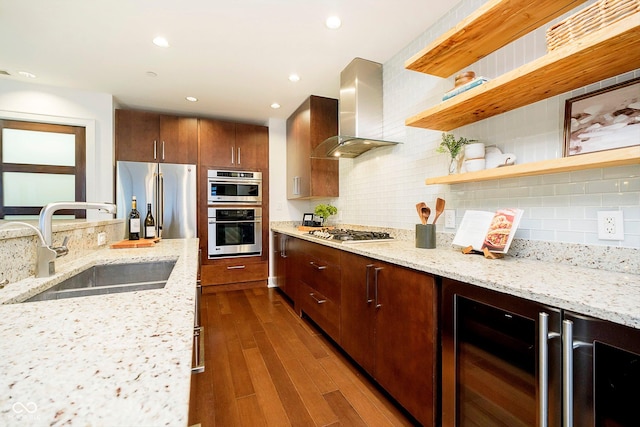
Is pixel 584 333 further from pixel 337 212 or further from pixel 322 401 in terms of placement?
pixel 337 212

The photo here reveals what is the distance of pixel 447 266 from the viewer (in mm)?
1241

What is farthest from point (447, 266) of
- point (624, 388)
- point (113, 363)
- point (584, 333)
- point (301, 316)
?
point (301, 316)

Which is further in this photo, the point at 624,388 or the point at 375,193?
the point at 375,193

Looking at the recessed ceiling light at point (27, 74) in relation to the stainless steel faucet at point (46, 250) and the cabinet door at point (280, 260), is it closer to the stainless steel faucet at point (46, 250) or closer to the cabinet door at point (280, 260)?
the stainless steel faucet at point (46, 250)

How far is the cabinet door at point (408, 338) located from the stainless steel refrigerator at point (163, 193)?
297 centimetres

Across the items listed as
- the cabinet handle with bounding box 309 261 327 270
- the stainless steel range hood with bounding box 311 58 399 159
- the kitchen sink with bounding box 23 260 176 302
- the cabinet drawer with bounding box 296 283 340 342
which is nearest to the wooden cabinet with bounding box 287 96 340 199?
the stainless steel range hood with bounding box 311 58 399 159

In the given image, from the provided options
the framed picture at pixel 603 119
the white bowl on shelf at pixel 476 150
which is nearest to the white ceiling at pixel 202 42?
the white bowl on shelf at pixel 476 150

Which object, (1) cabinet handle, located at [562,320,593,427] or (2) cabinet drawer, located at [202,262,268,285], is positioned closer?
(1) cabinet handle, located at [562,320,593,427]

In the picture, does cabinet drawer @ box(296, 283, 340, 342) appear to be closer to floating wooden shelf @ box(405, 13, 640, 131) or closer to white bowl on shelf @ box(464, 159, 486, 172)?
white bowl on shelf @ box(464, 159, 486, 172)

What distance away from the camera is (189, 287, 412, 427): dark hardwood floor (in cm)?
148

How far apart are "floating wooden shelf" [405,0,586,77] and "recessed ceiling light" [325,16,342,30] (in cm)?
66

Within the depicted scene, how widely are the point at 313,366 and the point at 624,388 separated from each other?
1610mm

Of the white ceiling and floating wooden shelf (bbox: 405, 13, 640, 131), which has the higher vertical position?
the white ceiling

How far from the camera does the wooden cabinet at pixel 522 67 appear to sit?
1.01 meters
